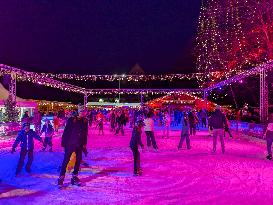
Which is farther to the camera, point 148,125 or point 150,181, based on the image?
point 148,125

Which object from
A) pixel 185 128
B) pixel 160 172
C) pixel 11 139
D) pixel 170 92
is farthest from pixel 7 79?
pixel 170 92

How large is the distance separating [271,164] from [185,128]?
4.78 metres

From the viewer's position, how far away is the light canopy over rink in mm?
7520

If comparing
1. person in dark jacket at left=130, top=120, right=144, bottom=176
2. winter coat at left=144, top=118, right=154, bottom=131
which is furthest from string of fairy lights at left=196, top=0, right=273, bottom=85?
person in dark jacket at left=130, top=120, right=144, bottom=176

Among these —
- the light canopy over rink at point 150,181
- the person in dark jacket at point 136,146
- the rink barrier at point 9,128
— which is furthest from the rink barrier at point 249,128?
the rink barrier at point 9,128

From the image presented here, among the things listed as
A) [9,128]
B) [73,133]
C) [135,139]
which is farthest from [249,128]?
[73,133]

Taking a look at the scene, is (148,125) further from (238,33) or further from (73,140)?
(238,33)

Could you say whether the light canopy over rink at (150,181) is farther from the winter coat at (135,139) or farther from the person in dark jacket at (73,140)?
the winter coat at (135,139)

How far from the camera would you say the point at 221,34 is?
28.7 m

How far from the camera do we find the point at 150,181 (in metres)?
9.39

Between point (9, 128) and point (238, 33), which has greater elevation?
point (238, 33)

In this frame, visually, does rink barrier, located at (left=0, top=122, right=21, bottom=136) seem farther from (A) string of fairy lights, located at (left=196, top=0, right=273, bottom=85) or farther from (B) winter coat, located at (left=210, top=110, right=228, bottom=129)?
(A) string of fairy lights, located at (left=196, top=0, right=273, bottom=85)

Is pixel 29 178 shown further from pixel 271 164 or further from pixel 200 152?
pixel 200 152

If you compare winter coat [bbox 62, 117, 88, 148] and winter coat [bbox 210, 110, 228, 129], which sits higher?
winter coat [bbox 210, 110, 228, 129]
